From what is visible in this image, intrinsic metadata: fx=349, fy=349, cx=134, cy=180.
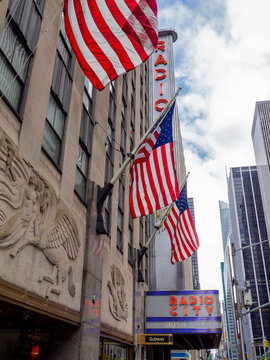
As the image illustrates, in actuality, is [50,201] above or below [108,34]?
below

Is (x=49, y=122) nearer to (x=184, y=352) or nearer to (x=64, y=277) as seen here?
(x=64, y=277)

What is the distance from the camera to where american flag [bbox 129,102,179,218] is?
1416 centimetres

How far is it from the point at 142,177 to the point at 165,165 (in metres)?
1.10

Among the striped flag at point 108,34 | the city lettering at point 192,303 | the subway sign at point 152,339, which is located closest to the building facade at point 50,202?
the striped flag at point 108,34

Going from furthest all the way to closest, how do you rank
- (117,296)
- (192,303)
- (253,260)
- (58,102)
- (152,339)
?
1. (253,260)
2. (192,303)
3. (152,339)
4. (117,296)
5. (58,102)

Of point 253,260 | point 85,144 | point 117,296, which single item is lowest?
point 117,296

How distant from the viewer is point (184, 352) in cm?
5584

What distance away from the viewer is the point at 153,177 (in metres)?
14.2

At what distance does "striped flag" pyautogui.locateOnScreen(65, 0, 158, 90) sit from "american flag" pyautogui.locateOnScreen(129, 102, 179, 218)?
17.7 ft

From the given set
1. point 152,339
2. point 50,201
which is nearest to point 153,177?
point 50,201

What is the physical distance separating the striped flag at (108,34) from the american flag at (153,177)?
5.40 m

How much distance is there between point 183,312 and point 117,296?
853 centimetres

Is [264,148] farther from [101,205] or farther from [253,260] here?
[101,205]

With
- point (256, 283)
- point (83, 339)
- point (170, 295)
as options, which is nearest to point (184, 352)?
point (170, 295)
